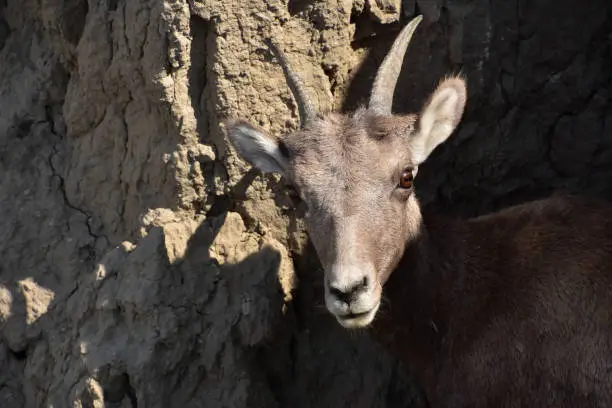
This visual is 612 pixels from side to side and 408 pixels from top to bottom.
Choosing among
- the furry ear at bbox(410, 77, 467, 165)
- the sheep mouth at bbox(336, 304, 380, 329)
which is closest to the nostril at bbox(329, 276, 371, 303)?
the sheep mouth at bbox(336, 304, 380, 329)

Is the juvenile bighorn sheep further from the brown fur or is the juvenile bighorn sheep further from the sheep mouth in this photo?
the sheep mouth

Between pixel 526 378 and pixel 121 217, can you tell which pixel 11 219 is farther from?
pixel 526 378

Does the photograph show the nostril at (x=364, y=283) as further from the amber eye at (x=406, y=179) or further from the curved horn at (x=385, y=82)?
the curved horn at (x=385, y=82)

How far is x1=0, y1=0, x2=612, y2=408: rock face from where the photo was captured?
827cm

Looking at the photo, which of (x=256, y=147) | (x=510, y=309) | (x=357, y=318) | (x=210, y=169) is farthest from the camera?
(x=210, y=169)

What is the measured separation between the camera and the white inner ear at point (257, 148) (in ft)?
25.4

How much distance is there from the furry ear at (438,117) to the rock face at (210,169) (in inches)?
52.3

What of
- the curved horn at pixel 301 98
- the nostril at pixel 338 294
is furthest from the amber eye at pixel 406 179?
the nostril at pixel 338 294

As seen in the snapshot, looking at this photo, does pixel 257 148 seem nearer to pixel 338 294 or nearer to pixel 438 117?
pixel 438 117

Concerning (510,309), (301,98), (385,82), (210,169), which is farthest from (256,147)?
(510,309)

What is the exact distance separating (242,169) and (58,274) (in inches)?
75.7

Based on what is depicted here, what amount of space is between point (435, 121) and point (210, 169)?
199 centimetres

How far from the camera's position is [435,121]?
7699mm

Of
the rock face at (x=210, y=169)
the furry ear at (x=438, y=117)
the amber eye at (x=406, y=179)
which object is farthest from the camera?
the rock face at (x=210, y=169)
